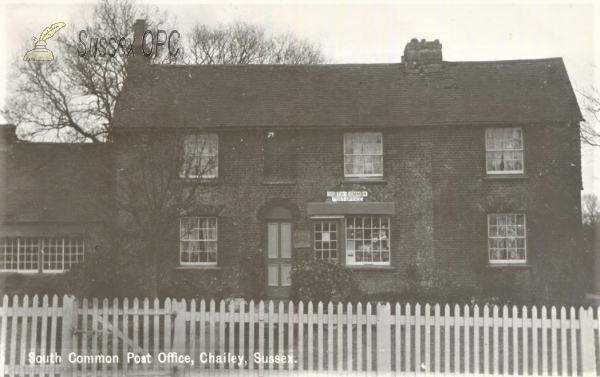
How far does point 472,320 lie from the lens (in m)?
8.42

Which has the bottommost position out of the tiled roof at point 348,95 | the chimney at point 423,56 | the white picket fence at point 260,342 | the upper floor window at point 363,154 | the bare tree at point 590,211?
the white picket fence at point 260,342

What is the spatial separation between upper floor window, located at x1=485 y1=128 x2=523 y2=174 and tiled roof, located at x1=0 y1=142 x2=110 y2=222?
1419 cm

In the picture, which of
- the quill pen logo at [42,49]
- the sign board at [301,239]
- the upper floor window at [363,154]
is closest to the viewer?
the quill pen logo at [42,49]

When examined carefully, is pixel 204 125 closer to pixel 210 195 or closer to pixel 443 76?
pixel 210 195

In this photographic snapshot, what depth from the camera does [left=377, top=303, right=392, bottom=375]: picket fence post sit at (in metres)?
8.32

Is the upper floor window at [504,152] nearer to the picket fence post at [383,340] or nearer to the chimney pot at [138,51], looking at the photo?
the picket fence post at [383,340]

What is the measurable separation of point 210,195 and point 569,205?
12366 millimetres

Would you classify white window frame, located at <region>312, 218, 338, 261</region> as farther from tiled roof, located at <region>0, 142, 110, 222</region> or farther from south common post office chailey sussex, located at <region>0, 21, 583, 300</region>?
tiled roof, located at <region>0, 142, 110, 222</region>

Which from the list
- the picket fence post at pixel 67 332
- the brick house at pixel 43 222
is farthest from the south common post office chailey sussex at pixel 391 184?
the picket fence post at pixel 67 332

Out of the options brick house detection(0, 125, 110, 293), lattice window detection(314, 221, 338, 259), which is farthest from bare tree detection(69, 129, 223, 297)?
lattice window detection(314, 221, 338, 259)

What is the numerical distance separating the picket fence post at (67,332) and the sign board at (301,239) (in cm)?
1103

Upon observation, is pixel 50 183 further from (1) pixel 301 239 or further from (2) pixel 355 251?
(2) pixel 355 251

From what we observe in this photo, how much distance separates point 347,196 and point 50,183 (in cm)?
1218

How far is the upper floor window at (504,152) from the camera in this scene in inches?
755
